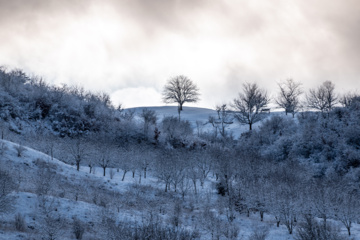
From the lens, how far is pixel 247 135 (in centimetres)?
6091

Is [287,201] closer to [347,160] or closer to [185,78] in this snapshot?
[347,160]

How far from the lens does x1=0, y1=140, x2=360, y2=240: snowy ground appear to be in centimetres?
2100

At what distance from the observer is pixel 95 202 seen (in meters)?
27.2

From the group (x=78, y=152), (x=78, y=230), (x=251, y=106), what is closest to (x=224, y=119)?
(x=251, y=106)

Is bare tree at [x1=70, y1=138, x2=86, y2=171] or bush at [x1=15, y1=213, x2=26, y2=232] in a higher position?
bare tree at [x1=70, y1=138, x2=86, y2=171]

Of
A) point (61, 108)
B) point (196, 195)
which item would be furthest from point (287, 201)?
point (61, 108)

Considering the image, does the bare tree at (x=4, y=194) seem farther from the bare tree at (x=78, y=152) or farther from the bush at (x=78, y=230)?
the bare tree at (x=78, y=152)

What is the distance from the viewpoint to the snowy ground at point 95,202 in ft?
68.9

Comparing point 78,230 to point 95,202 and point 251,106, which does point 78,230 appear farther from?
point 251,106

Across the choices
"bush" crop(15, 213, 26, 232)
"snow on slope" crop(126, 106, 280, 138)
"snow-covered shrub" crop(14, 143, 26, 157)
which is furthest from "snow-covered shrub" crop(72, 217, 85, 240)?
"snow on slope" crop(126, 106, 280, 138)

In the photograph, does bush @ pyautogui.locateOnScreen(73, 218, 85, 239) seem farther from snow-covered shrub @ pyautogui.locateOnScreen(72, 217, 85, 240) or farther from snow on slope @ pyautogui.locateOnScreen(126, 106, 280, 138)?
snow on slope @ pyautogui.locateOnScreen(126, 106, 280, 138)

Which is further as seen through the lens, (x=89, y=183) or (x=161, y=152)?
(x=161, y=152)

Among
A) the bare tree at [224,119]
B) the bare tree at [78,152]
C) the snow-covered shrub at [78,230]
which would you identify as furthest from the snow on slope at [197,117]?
the snow-covered shrub at [78,230]

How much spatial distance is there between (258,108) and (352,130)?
22485 millimetres
